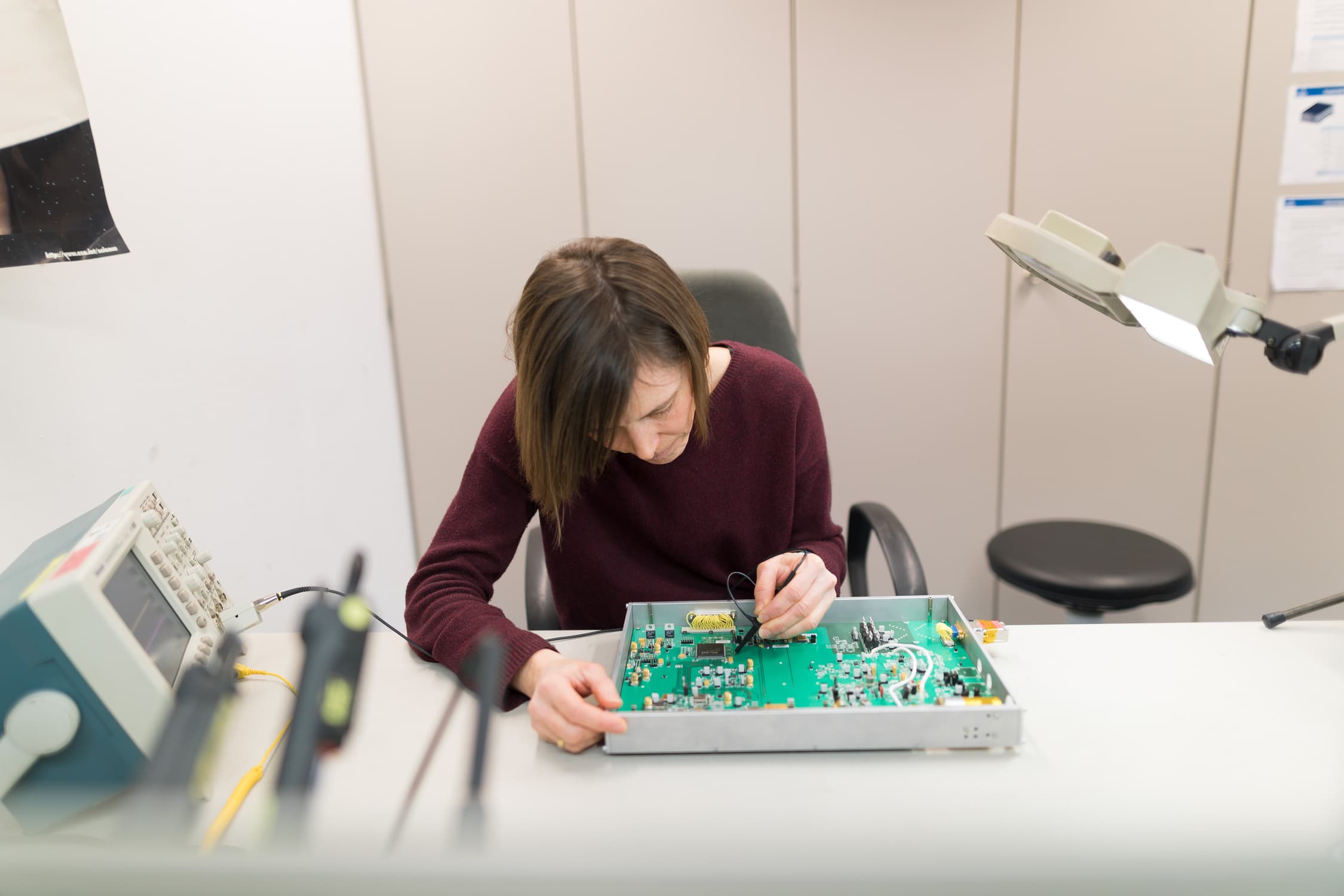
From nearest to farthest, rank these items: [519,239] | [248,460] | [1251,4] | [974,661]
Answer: [974,661] → [248,460] → [1251,4] → [519,239]

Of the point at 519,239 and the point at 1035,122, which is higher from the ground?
the point at 1035,122

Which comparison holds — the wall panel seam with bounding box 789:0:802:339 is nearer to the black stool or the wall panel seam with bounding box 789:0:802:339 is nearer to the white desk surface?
the black stool

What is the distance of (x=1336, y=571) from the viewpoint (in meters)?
2.32

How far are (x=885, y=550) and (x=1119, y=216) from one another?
139 centimetres

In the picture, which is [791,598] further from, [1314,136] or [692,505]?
[1314,136]

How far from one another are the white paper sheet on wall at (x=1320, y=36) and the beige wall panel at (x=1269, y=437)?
0.9 inches

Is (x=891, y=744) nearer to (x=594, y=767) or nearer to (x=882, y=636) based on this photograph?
(x=882, y=636)

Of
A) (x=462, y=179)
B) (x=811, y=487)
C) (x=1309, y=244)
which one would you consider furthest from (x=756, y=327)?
(x=1309, y=244)

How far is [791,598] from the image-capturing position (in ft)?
3.34

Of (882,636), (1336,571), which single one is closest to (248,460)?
(882,636)

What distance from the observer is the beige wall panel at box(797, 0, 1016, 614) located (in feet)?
6.99

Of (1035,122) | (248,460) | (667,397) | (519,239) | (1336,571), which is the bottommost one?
(1336,571)

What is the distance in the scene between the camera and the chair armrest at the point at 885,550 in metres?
1.33

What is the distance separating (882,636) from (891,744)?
0.18m
